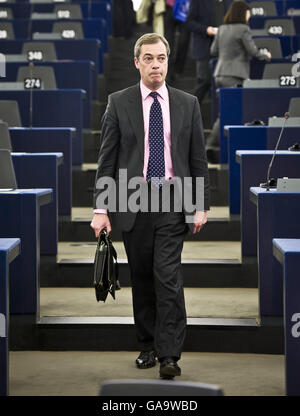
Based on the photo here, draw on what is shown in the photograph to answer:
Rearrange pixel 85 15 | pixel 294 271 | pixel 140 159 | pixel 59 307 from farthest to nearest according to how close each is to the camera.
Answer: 1. pixel 85 15
2. pixel 59 307
3. pixel 140 159
4. pixel 294 271

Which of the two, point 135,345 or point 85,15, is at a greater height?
point 85,15

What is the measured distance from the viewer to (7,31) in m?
8.86

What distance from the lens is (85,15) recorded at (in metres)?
10.0

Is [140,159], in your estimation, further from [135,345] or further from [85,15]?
[85,15]

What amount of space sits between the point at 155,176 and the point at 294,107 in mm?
2359

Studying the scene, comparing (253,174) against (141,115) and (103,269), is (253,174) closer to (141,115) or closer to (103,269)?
(141,115)

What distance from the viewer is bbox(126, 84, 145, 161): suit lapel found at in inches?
132

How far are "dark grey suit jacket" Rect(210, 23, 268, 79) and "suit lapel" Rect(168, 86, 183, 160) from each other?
3483 mm

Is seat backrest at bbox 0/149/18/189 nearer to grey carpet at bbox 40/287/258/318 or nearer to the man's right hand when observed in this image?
grey carpet at bbox 40/287/258/318

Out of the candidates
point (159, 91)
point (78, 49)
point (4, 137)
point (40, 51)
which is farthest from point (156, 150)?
point (78, 49)

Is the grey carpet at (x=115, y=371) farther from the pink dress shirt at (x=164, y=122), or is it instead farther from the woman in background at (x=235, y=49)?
the woman in background at (x=235, y=49)

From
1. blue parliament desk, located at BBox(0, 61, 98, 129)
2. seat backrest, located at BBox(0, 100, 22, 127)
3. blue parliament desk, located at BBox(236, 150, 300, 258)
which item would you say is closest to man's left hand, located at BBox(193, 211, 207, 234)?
blue parliament desk, located at BBox(236, 150, 300, 258)
